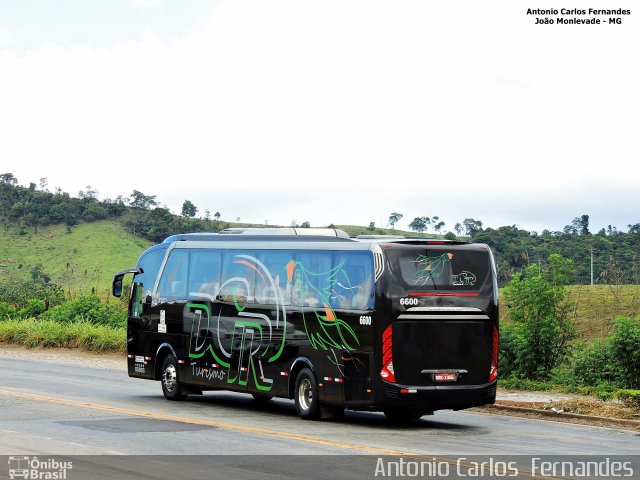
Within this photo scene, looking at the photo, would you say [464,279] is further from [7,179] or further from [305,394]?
[7,179]

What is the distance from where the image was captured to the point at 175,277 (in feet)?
76.9

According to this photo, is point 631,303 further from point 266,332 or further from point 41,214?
point 41,214

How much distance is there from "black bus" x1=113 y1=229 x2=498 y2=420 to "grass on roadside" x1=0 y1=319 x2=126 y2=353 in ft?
59.8

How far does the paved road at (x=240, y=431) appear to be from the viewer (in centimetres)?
1498

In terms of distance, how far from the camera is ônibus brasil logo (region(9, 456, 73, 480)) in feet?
40.4

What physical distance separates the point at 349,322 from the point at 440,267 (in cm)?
181

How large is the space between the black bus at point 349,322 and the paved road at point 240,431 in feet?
1.99

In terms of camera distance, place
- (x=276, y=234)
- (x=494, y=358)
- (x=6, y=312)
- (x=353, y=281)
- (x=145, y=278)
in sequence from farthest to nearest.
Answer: (x=6, y=312) < (x=145, y=278) < (x=276, y=234) < (x=494, y=358) < (x=353, y=281)

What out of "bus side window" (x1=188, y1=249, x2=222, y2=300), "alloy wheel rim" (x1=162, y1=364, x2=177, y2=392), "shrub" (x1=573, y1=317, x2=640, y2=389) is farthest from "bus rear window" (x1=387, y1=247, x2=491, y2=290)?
"alloy wheel rim" (x1=162, y1=364, x2=177, y2=392)

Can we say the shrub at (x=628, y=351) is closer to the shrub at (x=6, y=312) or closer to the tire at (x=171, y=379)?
the tire at (x=171, y=379)

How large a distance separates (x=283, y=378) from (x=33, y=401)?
5.45 metres

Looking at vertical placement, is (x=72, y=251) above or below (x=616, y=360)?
above

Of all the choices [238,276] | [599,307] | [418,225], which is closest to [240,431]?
[238,276]

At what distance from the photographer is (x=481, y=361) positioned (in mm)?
18797
